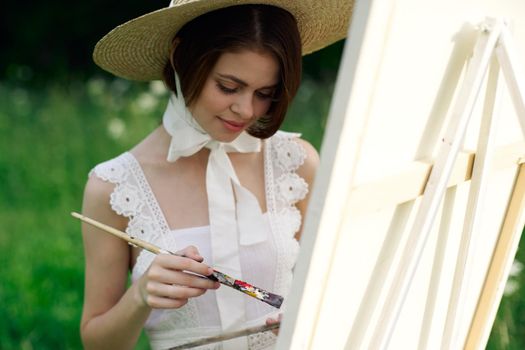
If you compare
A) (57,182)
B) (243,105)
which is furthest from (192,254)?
(57,182)

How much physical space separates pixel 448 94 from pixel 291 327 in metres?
0.45

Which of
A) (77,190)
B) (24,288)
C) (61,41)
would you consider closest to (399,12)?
(24,288)

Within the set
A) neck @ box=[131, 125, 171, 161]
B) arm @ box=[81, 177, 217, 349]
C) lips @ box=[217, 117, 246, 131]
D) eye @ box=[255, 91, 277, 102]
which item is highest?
eye @ box=[255, 91, 277, 102]

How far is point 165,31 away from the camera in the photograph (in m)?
2.06

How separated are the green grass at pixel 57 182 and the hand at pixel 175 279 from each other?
152cm

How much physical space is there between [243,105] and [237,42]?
12cm

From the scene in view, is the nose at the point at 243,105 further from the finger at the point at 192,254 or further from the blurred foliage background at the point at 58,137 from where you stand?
the blurred foliage background at the point at 58,137

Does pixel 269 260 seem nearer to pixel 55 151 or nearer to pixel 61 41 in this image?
pixel 55 151

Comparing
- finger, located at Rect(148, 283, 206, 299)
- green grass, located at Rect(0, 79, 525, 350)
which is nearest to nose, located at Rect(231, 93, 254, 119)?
finger, located at Rect(148, 283, 206, 299)

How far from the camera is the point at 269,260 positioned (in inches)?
85.7

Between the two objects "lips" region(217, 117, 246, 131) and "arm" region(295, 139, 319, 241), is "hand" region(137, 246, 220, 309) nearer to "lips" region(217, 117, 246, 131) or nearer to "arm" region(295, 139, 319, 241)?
"lips" region(217, 117, 246, 131)

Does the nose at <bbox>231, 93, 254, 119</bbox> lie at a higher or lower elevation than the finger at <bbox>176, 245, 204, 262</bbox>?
higher

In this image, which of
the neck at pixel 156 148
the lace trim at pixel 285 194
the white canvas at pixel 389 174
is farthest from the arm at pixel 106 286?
the white canvas at pixel 389 174

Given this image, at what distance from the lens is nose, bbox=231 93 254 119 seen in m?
1.93
